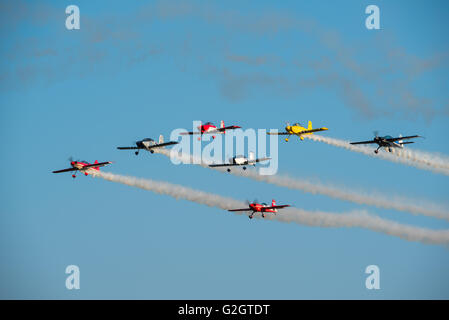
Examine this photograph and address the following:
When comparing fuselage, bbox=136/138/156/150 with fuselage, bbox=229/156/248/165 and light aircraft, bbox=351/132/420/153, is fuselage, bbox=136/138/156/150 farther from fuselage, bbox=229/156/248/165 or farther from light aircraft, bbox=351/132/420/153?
light aircraft, bbox=351/132/420/153

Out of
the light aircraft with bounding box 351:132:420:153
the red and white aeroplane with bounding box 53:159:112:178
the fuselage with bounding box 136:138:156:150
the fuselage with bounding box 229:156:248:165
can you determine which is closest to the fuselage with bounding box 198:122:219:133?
the fuselage with bounding box 229:156:248:165

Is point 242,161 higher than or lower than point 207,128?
lower

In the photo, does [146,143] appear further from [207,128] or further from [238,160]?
[238,160]

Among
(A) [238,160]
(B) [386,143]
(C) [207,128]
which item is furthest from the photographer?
(B) [386,143]

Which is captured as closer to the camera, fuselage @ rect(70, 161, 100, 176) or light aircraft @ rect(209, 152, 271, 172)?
light aircraft @ rect(209, 152, 271, 172)

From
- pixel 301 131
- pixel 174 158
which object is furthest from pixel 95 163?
pixel 301 131

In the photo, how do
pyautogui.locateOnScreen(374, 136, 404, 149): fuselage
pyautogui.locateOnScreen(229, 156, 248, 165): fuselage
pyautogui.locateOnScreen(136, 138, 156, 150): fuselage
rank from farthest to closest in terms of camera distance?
pyautogui.locateOnScreen(374, 136, 404, 149): fuselage, pyautogui.locateOnScreen(229, 156, 248, 165): fuselage, pyautogui.locateOnScreen(136, 138, 156, 150): fuselage

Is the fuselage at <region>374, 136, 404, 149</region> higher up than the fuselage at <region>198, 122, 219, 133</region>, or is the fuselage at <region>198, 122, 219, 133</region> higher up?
the fuselage at <region>198, 122, 219, 133</region>

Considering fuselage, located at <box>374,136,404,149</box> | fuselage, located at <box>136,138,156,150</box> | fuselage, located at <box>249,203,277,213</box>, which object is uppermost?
fuselage, located at <box>374,136,404,149</box>

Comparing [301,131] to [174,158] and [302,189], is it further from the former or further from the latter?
[174,158]

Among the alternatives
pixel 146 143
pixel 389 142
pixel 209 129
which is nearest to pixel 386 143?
pixel 389 142

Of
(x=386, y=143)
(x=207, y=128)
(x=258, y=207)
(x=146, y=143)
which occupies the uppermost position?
(x=207, y=128)

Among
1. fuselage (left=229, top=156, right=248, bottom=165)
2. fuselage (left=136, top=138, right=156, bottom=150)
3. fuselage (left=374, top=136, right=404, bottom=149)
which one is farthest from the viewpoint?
fuselage (left=374, top=136, right=404, bottom=149)
